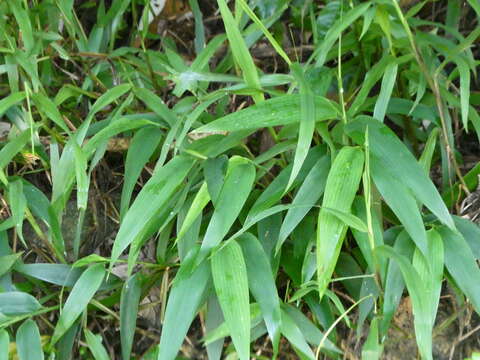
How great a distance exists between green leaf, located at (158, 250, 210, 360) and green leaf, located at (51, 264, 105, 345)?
174mm

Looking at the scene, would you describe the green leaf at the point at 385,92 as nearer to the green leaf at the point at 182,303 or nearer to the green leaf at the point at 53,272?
the green leaf at the point at 182,303

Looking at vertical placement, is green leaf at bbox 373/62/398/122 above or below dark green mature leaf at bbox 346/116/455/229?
above

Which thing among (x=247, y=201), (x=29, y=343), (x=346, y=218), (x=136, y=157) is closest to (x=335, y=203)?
(x=346, y=218)

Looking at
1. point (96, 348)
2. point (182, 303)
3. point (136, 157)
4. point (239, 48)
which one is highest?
point (239, 48)

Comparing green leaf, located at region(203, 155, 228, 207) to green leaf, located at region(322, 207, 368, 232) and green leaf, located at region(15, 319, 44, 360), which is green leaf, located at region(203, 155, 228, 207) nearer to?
green leaf, located at region(322, 207, 368, 232)

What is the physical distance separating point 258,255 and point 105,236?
483 mm

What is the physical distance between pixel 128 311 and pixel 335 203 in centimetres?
38

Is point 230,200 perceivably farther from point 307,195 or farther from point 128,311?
point 128,311

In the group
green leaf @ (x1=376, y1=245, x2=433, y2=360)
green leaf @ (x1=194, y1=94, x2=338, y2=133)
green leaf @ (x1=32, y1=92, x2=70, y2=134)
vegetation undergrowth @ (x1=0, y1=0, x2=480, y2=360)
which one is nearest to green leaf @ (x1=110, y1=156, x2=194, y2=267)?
vegetation undergrowth @ (x1=0, y1=0, x2=480, y2=360)

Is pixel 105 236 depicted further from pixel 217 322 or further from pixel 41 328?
pixel 217 322

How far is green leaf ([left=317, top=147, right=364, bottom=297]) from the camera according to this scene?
851 millimetres

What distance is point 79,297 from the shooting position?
103 cm

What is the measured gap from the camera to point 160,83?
1.43m

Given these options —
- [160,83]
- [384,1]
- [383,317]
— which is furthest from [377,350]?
[160,83]
